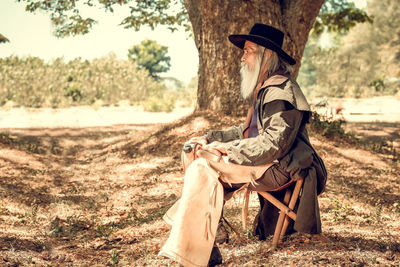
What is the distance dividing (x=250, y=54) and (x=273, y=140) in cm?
81

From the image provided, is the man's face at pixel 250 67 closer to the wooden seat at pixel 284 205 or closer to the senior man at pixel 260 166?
the senior man at pixel 260 166

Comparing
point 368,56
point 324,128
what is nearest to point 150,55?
point 368,56

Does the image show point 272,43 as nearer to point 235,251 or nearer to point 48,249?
point 235,251

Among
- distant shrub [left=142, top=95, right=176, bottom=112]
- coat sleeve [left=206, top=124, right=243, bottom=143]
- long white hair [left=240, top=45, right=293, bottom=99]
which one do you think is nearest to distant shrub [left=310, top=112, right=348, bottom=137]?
Answer: coat sleeve [left=206, top=124, right=243, bottom=143]

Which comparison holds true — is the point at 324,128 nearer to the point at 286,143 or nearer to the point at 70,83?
the point at 286,143

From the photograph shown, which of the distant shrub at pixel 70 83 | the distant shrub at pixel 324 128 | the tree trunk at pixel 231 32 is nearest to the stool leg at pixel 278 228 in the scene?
the tree trunk at pixel 231 32

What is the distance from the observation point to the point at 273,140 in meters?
3.02

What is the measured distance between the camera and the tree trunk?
844 centimetres

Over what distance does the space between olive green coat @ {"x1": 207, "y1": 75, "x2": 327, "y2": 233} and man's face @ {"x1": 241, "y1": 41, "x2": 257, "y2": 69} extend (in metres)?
0.29

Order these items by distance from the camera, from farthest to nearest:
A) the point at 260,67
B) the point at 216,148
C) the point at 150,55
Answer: the point at 150,55
the point at 260,67
the point at 216,148

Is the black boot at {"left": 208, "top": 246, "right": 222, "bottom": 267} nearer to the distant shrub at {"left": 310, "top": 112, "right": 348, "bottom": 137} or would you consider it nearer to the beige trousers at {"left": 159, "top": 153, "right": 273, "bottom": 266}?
the beige trousers at {"left": 159, "top": 153, "right": 273, "bottom": 266}

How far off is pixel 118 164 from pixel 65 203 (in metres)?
2.52

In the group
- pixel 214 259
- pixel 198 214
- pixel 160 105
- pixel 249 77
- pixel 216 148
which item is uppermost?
pixel 249 77

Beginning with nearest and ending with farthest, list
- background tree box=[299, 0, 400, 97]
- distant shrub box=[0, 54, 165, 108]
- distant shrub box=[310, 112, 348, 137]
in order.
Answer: distant shrub box=[310, 112, 348, 137] < distant shrub box=[0, 54, 165, 108] < background tree box=[299, 0, 400, 97]
